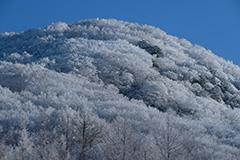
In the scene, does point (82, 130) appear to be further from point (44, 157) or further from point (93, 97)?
point (93, 97)

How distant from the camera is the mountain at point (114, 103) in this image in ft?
72.9

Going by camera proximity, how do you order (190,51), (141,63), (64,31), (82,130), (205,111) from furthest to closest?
(64,31) → (190,51) → (141,63) → (205,111) → (82,130)

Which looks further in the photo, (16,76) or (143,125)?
(16,76)

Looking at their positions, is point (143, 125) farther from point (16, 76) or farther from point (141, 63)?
point (141, 63)

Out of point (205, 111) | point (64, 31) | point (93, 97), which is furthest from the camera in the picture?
point (64, 31)

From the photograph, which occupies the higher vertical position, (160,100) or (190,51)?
(190,51)

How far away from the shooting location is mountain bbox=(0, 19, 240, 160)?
2223cm

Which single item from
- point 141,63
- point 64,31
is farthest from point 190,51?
Result: point 64,31

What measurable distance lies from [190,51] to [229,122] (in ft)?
176

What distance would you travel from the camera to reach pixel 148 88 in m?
50.9

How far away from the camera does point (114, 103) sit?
38.8m

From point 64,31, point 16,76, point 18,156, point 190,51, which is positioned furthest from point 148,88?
point 64,31

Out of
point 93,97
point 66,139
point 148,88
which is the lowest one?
point 66,139

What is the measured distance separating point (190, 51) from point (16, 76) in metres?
61.5
